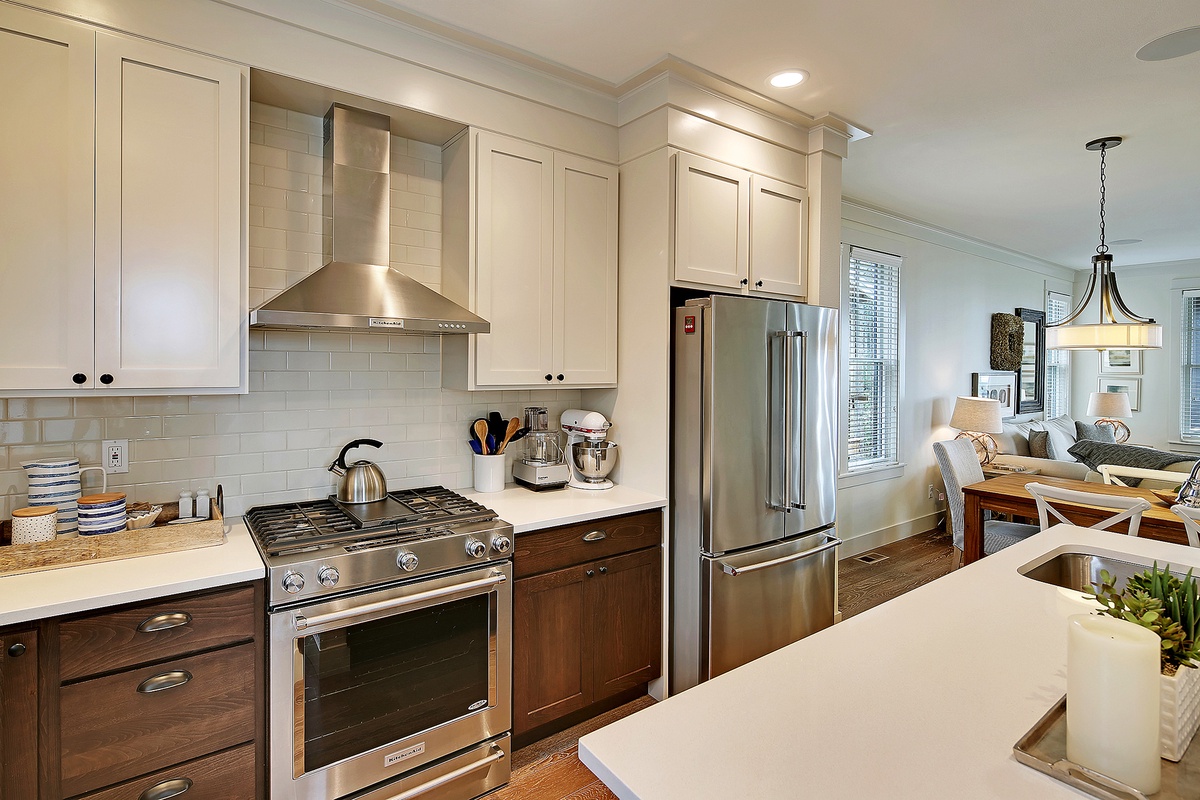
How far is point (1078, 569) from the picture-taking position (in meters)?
1.96

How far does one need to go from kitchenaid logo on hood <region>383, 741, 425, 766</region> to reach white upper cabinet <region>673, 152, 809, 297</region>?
201cm

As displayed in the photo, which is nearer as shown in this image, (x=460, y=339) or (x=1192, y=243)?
(x=460, y=339)

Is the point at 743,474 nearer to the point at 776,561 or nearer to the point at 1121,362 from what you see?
the point at 776,561

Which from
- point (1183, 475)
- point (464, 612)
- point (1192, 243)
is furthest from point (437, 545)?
point (1192, 243)

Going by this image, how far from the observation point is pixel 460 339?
2.54 m

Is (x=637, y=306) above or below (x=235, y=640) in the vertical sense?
above

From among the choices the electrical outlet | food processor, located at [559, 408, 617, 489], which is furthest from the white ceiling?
the electrical outlet

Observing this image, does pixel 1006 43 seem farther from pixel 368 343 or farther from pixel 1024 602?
pixel 368 343

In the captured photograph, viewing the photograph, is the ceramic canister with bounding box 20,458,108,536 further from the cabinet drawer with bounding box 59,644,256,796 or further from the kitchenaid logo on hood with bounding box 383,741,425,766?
the kitchenaid logo on hood with bounding box 383,741,425,766

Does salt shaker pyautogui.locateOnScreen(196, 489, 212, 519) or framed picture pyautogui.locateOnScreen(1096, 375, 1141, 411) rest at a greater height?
framed picture pyautogui.locateOnScreen(1096, 375, 1141, 411)

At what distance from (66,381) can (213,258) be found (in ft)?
1.75

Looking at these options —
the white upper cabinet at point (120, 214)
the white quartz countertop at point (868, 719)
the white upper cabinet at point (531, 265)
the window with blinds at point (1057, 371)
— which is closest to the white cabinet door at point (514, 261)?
the white upper cabinet at point (531, 265)

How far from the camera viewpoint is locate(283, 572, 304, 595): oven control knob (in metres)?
1.76

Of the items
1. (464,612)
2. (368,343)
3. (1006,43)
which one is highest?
(1006,43)
